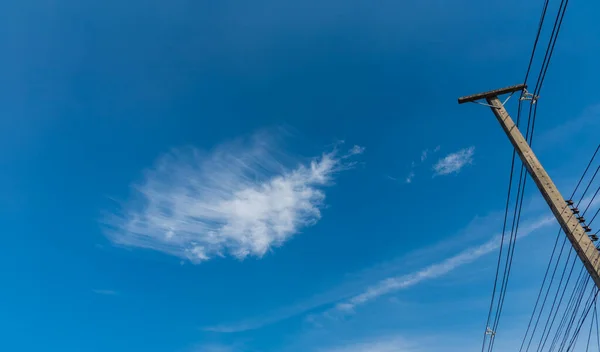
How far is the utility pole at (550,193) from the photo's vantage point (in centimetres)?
927

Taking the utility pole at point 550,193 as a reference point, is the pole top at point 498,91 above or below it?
above

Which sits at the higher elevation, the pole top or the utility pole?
the pole top

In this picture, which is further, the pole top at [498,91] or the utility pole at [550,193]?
the pole top at [498,91]

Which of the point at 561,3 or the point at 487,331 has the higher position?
the point at 561,3

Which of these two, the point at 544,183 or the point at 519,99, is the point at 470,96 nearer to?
the point at 519,99

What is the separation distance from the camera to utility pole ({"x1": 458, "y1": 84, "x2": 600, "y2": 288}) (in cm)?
927

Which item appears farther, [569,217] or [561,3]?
[569,217]

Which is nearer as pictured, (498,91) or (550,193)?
(550,193)

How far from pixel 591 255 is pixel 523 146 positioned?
4.04 meters

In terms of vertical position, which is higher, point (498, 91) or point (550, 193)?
point (498, 91)

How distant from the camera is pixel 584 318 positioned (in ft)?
43.5

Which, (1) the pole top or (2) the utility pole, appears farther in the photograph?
Answer: (1) the pole top

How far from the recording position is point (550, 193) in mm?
10273

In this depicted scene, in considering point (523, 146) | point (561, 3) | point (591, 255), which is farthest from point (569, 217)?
point (561, 3)
